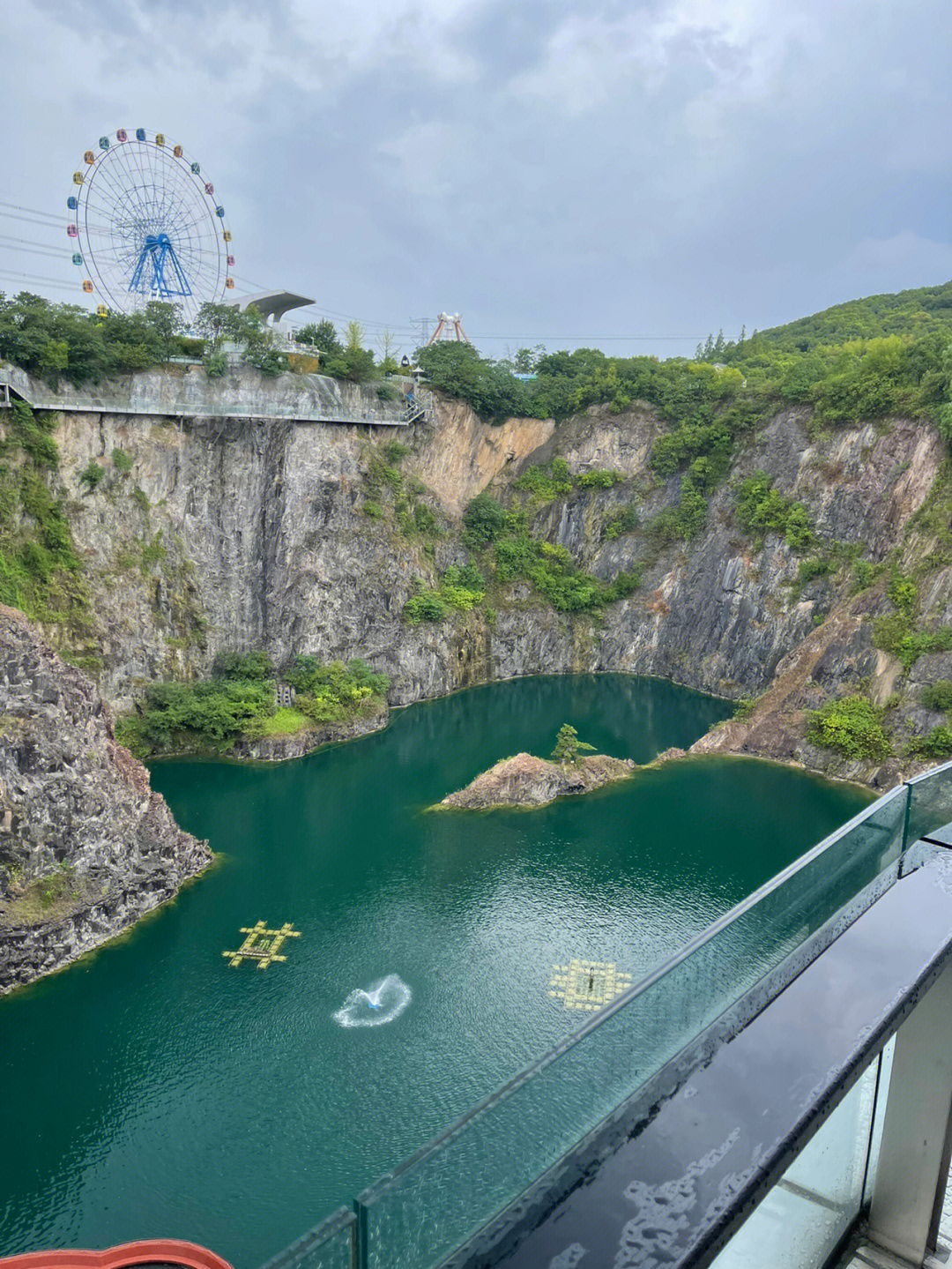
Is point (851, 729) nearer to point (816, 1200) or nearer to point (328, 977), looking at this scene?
point (328, 977)

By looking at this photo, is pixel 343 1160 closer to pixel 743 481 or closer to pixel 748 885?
pixel 748 885

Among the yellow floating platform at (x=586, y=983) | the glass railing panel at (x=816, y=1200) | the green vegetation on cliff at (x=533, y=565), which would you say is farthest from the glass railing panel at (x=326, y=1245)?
the green vegetation on cliff at (x=533, y=565)

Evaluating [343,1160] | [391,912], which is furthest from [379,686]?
[343,1160]

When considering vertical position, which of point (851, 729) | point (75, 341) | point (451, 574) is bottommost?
point (851, 729)

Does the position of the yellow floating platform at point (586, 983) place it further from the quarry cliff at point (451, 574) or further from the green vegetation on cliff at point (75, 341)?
the green vegetation on cliff at point (75, 341)

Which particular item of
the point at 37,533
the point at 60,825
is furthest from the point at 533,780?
the point at 37,533
